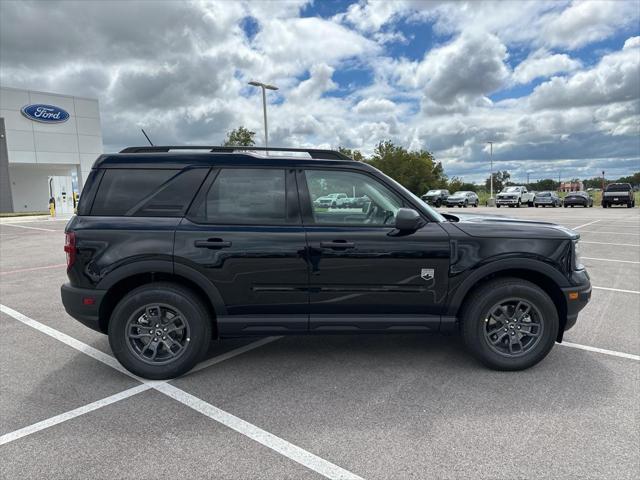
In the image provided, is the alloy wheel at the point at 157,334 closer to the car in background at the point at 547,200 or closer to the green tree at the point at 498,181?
the car in background at the point at 547,200

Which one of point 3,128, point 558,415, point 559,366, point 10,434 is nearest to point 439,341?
point 559,366

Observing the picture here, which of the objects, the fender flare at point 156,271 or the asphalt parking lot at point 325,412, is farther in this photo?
the fender flare at point 156,271

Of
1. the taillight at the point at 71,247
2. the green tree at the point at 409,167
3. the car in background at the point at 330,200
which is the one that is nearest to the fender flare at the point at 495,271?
the car in background at the point at 330,200

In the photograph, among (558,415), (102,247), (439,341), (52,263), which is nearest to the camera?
(558,415)

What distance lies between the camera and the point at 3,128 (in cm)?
2831

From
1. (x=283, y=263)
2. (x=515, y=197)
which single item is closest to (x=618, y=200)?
(x=515, y=197)

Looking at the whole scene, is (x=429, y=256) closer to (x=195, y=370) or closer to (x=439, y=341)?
(x=439, y=341)

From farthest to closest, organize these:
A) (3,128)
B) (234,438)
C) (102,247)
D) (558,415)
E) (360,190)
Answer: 1. (3,128)
2. (360,190)
3. (102,247)
4. (558,415)
5. (234,438)

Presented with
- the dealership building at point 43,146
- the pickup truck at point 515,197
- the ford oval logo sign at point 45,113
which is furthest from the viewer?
the pickup truck at point 515,197

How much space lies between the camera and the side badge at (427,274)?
11.6ft

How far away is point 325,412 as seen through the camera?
3033 mm

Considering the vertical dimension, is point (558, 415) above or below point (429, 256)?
below

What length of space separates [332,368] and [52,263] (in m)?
7.94

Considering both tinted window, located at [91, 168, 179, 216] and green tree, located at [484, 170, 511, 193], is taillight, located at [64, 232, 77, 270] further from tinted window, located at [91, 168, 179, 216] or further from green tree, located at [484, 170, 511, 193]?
green tree, located at [484, 170, 511, 193]
